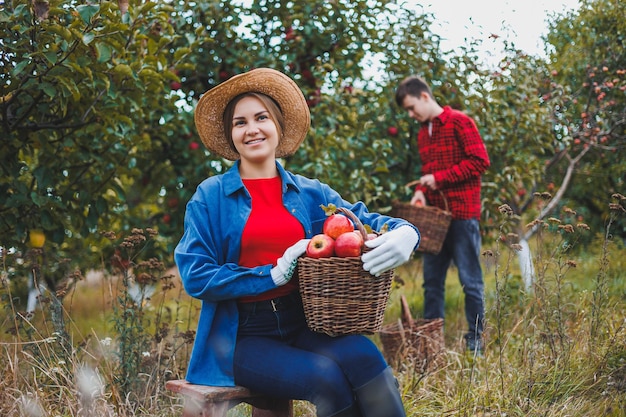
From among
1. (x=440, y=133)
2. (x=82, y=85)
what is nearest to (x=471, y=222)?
(x=440, y=133)

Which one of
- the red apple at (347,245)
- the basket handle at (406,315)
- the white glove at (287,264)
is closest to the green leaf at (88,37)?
the white glove at (287,264)

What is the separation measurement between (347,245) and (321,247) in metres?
0.08

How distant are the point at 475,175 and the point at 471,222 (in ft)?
1.00

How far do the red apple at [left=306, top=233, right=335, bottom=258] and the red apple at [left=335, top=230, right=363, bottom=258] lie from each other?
0.02 m

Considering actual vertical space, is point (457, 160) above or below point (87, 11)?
below

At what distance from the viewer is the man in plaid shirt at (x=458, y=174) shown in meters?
4.38

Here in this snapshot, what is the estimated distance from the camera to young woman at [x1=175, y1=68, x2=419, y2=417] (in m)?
2.21

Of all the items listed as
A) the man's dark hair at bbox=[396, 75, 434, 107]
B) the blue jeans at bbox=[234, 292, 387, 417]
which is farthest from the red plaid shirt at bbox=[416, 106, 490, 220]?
the blue jeans at bbox=[234, 292, 387, 417]

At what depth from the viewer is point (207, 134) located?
9.04 ft

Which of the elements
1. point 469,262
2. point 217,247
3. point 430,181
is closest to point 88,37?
point 217,247

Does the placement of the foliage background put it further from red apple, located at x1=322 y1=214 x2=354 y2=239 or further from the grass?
red apple, located at x1=322 y1=214 x2=354 y2=239

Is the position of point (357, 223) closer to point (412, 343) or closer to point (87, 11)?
point (87, 11)

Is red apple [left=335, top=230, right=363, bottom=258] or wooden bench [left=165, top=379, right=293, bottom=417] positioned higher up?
red apple [left=335, top=230, right=363, bottom=258]

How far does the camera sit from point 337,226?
2.29 m
